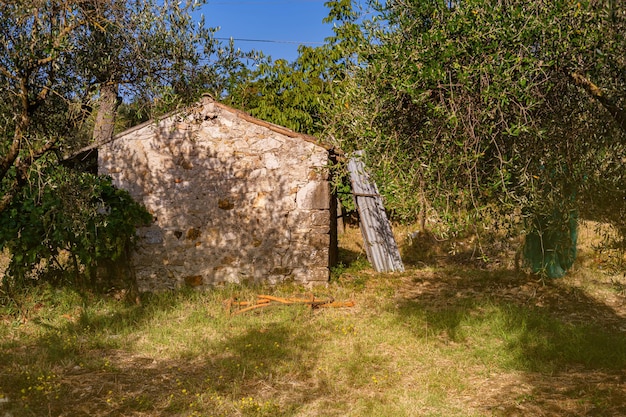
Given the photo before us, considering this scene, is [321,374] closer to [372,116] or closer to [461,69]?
[372,116]

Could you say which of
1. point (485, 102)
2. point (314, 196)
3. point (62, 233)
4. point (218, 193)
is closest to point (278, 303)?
point (314, 196)

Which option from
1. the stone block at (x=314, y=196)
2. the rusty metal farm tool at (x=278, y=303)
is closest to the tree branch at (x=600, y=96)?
the rusty metal farm tool at (x=278, y=303)

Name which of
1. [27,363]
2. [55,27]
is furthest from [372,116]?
[27,363]

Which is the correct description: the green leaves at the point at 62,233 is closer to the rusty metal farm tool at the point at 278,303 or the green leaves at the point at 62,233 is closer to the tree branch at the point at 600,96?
the rusty metal farm tool at the point at 278,303

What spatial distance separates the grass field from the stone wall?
2.37ft

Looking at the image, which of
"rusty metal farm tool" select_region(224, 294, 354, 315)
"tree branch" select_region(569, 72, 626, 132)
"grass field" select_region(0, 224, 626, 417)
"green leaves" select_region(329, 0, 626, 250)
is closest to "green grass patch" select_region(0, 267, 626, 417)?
"grass field" select_region(0, 224, 626, 417)

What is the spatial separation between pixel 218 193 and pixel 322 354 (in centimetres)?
444

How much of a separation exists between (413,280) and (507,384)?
5.80 meters

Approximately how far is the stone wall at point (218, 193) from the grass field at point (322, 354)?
0.72 metres

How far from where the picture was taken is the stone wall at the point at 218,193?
37.3ft

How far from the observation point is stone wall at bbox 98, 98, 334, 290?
11359mm

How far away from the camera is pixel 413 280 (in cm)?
1323

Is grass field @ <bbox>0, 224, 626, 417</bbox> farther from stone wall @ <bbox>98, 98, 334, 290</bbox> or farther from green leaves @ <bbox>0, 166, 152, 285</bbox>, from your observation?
stone wall @ <bbox>98, 98, 334, 290</bbox>

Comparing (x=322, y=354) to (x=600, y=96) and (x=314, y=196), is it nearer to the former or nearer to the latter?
(x=314, y=196)
